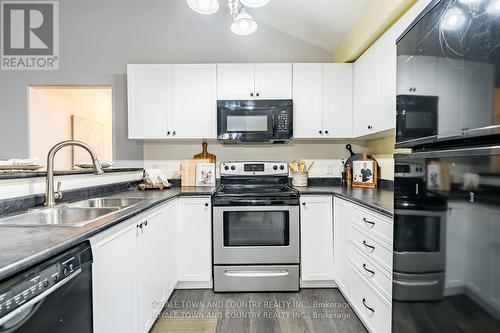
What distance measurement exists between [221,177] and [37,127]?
7.47 ft

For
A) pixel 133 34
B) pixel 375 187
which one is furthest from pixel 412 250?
pixel 133 34

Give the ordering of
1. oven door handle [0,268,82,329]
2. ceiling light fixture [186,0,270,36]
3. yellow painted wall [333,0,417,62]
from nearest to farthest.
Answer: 1. oven door handle [0,268,82,329]
2. ceiling light fixture [186,0,270,36]
3. yellow painted wall [333,0,417,62]

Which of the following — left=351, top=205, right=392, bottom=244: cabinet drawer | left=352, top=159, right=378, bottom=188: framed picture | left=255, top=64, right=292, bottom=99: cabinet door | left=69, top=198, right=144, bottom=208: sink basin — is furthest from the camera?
left=255, top=64, right=292, bottom=99: cabinet door

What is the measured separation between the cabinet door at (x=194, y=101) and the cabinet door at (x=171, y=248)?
2.58 ft

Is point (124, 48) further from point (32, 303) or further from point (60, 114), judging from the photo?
point (32, 303)

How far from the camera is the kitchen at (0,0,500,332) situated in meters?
0.77

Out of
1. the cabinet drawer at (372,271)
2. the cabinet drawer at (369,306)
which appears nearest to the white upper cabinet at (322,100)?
the cabinet drawer at (372,271)

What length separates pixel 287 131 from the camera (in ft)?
8.41

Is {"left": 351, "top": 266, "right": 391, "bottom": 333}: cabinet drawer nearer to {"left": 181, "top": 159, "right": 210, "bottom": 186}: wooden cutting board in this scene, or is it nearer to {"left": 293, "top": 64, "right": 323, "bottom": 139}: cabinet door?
{"left": 293, "top": 64, "right": 323, "bottom": 139}: cabinet door

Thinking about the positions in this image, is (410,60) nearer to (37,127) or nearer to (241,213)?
(241,213)

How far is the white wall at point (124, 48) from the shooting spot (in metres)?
2.92

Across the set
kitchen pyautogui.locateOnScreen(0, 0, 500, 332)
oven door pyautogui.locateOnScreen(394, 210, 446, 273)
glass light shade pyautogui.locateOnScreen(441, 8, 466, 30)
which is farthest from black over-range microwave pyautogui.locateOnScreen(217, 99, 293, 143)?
glass light shade pyautogui.locateOnScreen(441, 8, 466, 30)

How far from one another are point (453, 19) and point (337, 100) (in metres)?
1.88

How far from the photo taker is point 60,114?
11.4ft
